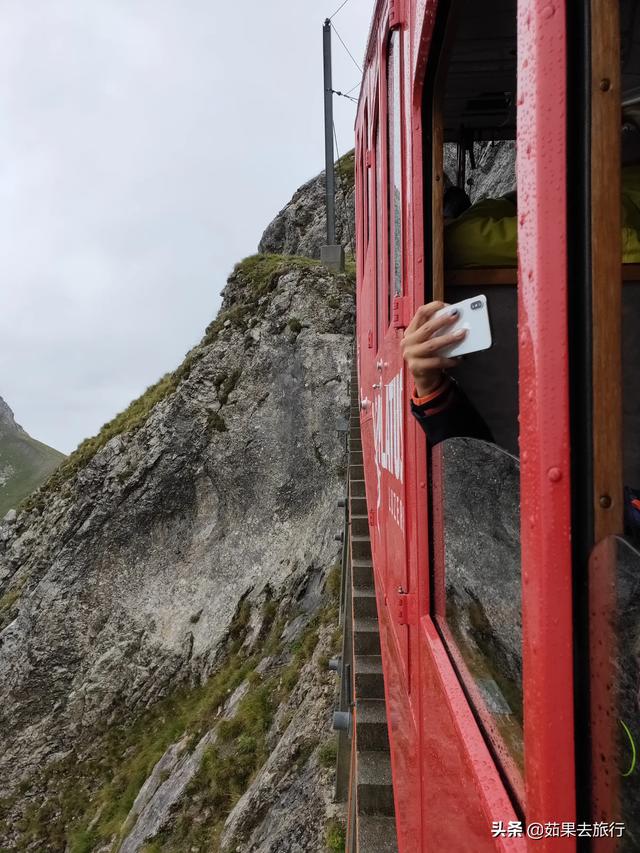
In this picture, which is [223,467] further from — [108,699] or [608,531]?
[608,531]

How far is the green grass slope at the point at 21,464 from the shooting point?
84688 millimetres

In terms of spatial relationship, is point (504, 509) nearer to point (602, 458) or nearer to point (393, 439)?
point (602, 458)

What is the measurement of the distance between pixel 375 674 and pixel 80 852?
1365cm

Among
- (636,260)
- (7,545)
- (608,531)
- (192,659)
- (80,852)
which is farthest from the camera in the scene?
(7,545)

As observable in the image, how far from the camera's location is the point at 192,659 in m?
16.2

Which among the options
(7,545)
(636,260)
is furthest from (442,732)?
(7,545)

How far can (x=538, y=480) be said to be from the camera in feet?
2.74

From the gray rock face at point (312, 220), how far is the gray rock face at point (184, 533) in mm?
7931

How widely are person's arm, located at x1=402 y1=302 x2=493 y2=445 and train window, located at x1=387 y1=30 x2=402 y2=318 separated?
2.75 ft

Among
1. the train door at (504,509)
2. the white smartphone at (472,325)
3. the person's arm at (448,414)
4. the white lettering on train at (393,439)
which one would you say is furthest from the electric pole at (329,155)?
the white smartphone at (472,325)

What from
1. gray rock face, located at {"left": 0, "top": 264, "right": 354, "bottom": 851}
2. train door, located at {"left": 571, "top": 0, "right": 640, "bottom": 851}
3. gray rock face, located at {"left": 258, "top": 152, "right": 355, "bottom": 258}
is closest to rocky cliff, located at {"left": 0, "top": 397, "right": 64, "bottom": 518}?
gray rock face, located at {"left": 258, "top": 152, "right": 355, "bottom": 258}

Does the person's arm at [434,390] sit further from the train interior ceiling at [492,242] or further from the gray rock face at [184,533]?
the gray rock face at [184,533]

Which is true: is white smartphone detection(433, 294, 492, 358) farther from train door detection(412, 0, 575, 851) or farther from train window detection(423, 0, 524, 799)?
train window detection(423, 0, 524, 799)

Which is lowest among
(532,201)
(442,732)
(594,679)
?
(442,732)
